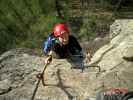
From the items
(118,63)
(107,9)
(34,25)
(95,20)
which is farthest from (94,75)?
(107,9)

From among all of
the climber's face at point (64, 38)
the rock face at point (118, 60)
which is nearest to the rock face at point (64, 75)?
the rock face at point (118, 60)

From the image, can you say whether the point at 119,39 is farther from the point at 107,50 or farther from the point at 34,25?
the point at 34,25

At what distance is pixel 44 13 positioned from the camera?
572cm

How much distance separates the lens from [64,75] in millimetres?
3105

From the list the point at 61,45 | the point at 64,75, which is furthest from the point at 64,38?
the point at 64,75

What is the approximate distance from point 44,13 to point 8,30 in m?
0.55

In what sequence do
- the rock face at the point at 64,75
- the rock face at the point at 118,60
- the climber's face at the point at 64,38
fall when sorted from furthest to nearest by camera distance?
1. the climber's face at the point at 64,38
2. the rock face at the point at 118,60
3. the rock face at the point at 64,75

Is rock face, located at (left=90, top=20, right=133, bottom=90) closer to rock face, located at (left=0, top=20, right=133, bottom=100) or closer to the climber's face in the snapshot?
rock face, located at (left=0, top=20, right=133, bottom=100)

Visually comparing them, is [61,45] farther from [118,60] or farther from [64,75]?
[118,60]

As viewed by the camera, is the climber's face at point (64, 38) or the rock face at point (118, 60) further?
the climber's face at point (64, 38)

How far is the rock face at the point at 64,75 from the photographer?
284 centimetres

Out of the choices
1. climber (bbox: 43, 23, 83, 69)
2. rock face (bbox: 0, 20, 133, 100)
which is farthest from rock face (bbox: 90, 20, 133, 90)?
climber (bbox: 43, 23, 83, 69)

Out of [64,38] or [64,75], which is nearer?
[64,75]

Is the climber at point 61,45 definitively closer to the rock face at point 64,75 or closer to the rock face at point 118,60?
the rock face at point 64,75
